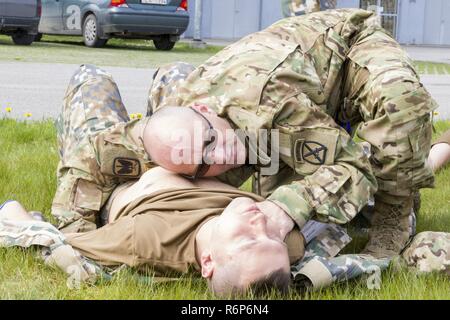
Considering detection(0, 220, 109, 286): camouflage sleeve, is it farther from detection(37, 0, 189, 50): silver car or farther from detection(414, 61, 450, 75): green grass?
detection(37, 0, 189, 50): silver car

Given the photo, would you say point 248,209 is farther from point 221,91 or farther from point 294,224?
point 221,91

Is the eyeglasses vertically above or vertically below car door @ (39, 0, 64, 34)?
above

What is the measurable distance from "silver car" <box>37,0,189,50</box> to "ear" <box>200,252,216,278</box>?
45.8ft

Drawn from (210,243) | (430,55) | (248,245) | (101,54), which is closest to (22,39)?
(101,54)

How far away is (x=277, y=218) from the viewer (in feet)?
10.2

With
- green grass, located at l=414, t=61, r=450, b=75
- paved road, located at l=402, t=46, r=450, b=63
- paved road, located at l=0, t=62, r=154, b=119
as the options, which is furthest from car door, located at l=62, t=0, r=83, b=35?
paved road, located at l=402, t=46, r=450, b=63

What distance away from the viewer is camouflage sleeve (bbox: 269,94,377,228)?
3.18 metres

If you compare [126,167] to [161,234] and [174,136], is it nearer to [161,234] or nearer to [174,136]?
[174,136]

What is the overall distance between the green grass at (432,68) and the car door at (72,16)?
652 centimetres

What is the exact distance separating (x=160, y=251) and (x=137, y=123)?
87 cm

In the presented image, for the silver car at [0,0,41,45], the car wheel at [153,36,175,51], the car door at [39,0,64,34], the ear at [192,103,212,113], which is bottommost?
the car wheel at [153,36,175,51]

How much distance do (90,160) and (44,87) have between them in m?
5.79

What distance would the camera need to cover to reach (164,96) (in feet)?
14.0

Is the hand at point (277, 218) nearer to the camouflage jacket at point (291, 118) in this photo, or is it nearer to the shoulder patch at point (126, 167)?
the camouflage jacket at point (291, 118)
